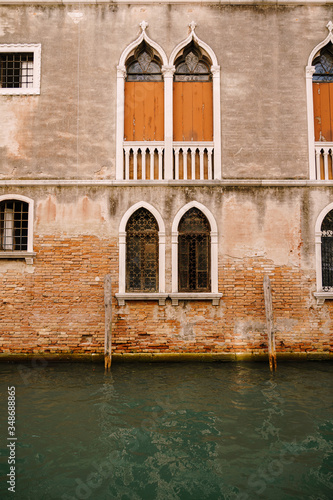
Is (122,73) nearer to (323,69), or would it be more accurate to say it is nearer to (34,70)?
(34,70)

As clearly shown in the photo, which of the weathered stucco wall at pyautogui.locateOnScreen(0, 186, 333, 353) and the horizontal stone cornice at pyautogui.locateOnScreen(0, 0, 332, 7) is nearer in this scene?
the weathered stucco wall at pyautogui.locateOnScreen(0, 186, 333, 353)

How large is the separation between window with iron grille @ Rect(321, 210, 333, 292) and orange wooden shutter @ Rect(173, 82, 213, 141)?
3.17 m

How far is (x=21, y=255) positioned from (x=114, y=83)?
430cm

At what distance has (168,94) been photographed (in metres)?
8.27

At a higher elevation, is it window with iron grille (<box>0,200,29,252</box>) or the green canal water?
window with iron grille (<box>0,200,29,252</box>)

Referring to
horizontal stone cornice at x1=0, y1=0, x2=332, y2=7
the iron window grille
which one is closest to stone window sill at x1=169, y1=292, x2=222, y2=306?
the iron window grille

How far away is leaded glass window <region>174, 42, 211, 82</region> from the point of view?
8492mm

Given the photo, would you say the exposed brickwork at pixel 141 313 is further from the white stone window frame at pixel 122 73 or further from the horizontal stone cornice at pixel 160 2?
the horizontal stone cornice at pixel 160 2

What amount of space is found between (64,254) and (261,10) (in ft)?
23.1

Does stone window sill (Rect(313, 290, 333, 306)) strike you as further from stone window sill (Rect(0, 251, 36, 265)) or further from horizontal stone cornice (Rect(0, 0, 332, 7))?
horizontal stone cornice (Rect(0, 0, 332, 7))

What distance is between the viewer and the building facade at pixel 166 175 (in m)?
7.85

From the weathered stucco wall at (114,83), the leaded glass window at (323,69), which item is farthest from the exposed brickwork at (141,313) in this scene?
the leaded glass window at (323,69)

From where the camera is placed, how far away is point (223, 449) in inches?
168

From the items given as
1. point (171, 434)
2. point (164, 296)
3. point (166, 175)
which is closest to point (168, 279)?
point (164, 296)
